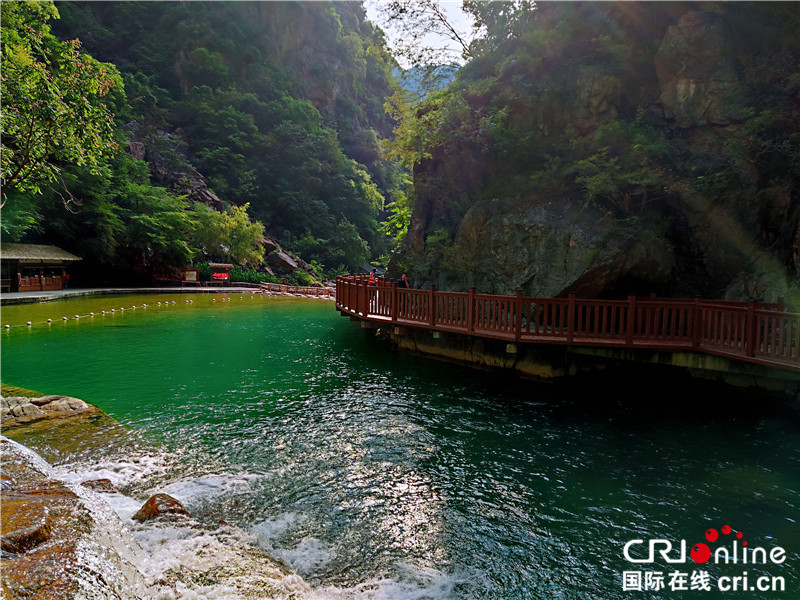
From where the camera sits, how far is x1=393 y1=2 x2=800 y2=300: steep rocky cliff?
36.5 ft

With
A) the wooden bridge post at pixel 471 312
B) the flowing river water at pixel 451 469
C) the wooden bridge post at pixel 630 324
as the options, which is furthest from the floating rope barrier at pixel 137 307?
the wooden bridge post at pixel 630 324

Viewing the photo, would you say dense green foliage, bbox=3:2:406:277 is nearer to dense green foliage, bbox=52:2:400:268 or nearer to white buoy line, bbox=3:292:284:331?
dense green foliage, bbox=52:2:400:268

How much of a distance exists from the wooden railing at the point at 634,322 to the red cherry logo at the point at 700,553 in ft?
14.4

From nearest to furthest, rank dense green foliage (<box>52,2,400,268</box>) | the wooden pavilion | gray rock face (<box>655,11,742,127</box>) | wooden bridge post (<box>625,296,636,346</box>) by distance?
1. wooden bridge post (<box>625,296,636,346</box>)
2. gray rock face (<box>655,11,742,127</box>)
3. the wooden pavilion
4. dense green foliage (<box>52,2,400,268</box>)

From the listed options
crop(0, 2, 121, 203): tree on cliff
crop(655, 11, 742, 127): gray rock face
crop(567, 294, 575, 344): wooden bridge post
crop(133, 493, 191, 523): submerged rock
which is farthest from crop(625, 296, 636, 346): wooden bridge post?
crop(0, 2, 121, 203): tree on cliff

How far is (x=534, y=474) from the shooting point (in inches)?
257

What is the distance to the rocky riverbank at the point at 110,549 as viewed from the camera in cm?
296

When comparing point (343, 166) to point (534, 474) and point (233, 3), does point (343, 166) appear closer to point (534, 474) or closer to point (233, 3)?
point (233, 3)

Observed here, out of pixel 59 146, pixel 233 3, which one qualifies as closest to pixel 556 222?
pixel 59 146

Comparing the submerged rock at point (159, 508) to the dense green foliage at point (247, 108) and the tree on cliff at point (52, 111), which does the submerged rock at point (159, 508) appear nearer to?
A: the tree on cliff at point (52, 111)

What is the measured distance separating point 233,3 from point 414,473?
6434cm

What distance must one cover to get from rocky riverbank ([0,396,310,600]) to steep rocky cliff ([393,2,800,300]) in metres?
9.94

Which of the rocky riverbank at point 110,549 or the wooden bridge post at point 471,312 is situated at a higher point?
the wooden bridge post at point 471,312

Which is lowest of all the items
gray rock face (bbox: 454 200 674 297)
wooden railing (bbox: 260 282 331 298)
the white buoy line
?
the white buoy line
